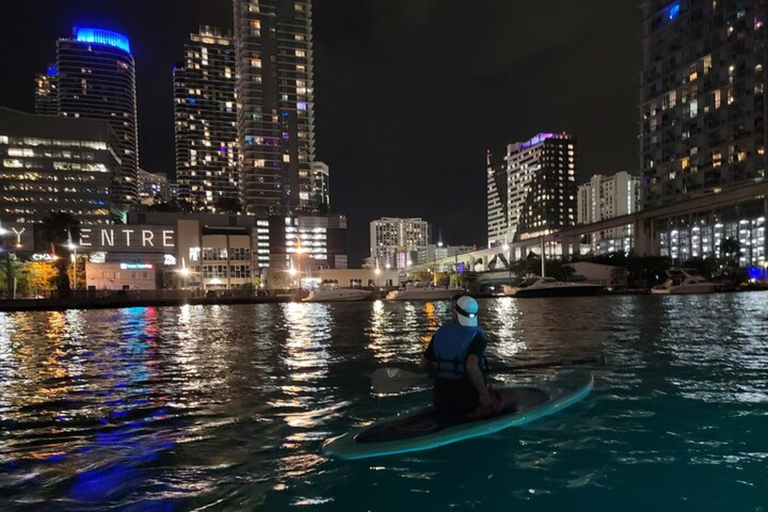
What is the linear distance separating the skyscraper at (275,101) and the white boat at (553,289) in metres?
135

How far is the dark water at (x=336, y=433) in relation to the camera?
19.8 feet

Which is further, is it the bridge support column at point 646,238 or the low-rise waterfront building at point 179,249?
the bridge support column at point 646,238

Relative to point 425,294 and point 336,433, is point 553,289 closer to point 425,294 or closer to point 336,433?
point 425,294

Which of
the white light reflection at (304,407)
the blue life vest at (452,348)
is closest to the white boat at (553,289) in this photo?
the white light reflection at (304,407)

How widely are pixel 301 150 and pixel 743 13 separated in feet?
472

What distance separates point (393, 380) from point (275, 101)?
196776mm

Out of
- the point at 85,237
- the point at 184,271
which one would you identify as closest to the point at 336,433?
the point at 184,271

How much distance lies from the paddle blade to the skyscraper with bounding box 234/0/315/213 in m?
184

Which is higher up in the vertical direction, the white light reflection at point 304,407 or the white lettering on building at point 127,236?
the white lettering on building at point 127,236

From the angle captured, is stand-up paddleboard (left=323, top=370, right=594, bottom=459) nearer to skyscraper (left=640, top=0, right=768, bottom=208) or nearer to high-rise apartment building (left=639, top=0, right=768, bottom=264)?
high-rise apartment building (left=639, top=0, right=768, bottom=264)

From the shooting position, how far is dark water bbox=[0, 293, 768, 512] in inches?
237

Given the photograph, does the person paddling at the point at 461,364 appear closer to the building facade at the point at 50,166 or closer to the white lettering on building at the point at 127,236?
the white lettering on building at the point at 127,236

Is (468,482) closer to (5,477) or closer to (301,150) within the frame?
(5,477)

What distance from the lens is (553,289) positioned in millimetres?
71250
